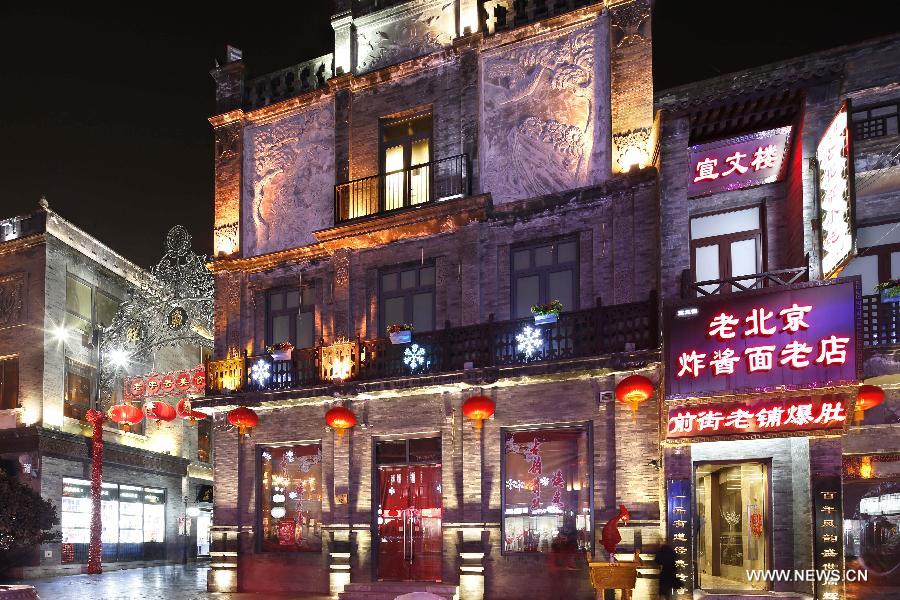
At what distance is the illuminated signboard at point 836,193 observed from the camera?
516 inches

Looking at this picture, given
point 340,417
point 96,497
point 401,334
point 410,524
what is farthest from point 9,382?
point 410,524

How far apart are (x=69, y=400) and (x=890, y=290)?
2510 centimetres

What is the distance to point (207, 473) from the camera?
3603 centimetres

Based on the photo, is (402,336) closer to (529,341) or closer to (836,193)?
(529,341)

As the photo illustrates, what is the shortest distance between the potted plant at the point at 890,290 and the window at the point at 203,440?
2833 cm

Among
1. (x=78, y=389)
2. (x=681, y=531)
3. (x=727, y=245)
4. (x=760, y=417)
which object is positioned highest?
(x=727, y=245)

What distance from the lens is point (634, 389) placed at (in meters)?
15.6

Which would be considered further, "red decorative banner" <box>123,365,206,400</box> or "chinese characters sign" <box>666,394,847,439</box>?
"red decorative banner" <box>123,365,206,400</box>

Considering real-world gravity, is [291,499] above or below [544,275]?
below

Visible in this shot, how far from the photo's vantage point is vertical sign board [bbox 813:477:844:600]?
45.2 ft

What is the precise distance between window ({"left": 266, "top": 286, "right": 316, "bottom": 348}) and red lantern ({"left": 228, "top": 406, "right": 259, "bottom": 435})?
2061 mm

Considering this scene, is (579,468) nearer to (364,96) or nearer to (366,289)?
(366,289)

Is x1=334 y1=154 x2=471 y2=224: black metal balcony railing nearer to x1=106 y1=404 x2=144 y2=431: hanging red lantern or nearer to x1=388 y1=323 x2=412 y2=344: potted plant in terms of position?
x1=388 y1=323 x2=412 y2=344: potted plant

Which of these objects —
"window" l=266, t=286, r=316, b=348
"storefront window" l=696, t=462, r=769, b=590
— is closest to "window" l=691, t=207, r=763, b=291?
"storefront window" l=696, t=462, r=769, b=590
